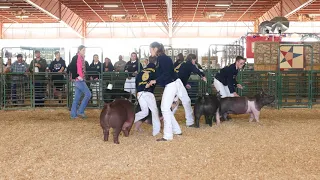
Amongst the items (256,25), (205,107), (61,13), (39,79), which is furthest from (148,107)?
(256,25)

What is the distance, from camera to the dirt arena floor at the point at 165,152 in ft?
15.6

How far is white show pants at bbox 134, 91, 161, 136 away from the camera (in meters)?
7.20

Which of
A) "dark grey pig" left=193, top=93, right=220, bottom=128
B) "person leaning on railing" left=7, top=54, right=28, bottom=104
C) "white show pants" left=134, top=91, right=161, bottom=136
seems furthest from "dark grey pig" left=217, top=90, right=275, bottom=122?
"person leaning on railing" left=7, top=54, right=28, bottom=104

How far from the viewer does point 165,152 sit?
19.3 ft

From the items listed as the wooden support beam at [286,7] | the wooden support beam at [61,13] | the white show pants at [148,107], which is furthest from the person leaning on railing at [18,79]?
the wooden support beam at [286,7]

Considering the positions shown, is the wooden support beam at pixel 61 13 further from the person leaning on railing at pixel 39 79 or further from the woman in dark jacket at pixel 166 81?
the woman in dark jacket at pixel 166 81

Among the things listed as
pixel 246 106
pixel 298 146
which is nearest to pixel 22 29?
pixel 246 106

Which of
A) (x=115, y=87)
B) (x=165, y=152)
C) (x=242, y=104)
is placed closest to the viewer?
(x=165, y=152)

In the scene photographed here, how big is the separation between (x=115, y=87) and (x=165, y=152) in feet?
22.6

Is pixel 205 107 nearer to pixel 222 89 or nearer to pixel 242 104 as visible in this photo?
pixel 242 104

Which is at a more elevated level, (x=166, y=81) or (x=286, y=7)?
(x=286, y=7)

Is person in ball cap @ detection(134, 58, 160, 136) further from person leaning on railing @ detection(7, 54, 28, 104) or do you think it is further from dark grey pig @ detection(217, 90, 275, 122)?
person leaning on railing @ detection(7, 54, 28, 104)

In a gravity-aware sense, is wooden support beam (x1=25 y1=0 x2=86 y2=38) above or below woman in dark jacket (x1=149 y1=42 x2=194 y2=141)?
above

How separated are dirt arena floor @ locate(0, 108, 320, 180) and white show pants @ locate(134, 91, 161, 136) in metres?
0.28
